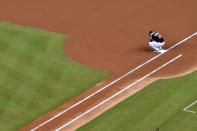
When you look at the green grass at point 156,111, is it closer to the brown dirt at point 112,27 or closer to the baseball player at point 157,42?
the brown dirt at point 112,27

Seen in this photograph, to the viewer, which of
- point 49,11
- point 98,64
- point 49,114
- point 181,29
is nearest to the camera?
point 49,114

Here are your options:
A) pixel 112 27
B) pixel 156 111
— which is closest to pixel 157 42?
pixel 112 27

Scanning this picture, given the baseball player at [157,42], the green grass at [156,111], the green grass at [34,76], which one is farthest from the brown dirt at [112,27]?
the green grass at [156,111]

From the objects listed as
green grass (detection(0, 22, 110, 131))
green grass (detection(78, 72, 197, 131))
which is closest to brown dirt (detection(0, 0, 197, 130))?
green grass (detection(0, 22, 110, 131))

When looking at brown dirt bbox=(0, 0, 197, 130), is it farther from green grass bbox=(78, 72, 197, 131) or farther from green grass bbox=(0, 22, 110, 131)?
green grass bbox=(78, 72, 197, 131)

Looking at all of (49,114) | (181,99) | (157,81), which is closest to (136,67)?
(157,81)

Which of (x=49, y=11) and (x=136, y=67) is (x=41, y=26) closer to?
(x=49, y=11)
